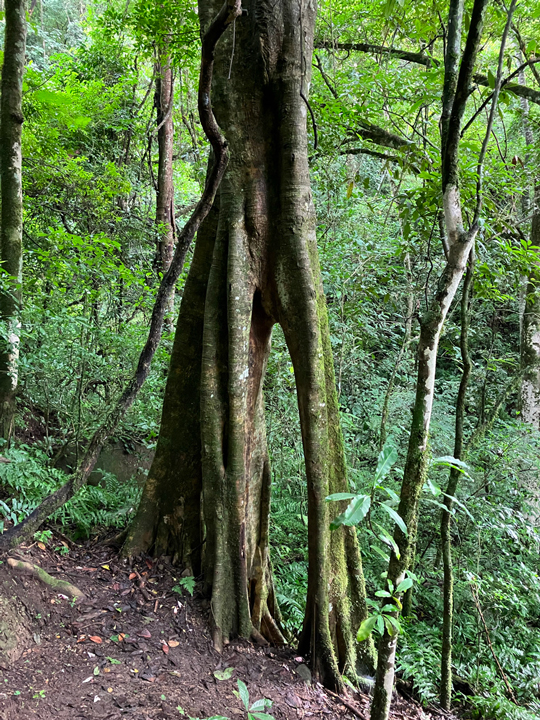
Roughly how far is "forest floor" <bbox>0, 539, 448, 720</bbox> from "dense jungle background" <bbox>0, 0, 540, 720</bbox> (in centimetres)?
62

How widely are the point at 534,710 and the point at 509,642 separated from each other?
644mm

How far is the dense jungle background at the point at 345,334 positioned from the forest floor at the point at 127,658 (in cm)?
62

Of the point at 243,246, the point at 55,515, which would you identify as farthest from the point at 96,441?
the point at 243,246

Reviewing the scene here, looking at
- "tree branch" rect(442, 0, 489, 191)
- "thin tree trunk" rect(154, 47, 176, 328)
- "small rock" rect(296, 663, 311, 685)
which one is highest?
"thin tree trunk" rect(154, 47, 176, 328)

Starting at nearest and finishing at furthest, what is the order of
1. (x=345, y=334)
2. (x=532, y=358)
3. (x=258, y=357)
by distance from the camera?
1. (x=258, y=357)
2. (x=345, y=334)
3. (x=532, y=358)

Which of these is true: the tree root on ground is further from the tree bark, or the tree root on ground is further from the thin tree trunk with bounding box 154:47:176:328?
the tree bark

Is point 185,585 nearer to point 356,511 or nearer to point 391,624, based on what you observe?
point 391,624

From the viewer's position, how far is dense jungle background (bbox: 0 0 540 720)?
3.87m

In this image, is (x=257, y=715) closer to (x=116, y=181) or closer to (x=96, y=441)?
(x=96, y=441)

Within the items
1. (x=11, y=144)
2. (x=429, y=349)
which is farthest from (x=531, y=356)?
(x=11, y=144)

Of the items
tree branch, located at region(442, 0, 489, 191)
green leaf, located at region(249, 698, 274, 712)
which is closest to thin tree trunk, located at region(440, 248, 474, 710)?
tree branch, located at region(442, 0, 489, 191)

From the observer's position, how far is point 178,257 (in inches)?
118

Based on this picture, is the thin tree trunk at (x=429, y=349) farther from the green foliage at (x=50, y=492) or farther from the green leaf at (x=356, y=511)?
the green foliage at (x=50, y=492)

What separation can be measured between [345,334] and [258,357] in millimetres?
2875
